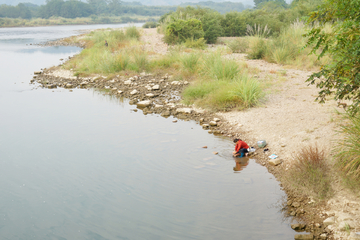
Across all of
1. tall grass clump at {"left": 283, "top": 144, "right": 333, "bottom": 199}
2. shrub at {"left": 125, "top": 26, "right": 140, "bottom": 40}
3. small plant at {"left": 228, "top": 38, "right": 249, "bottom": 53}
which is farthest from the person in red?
shrub at {"left": 125, "top": 26, "right": 140, "bottom": 40}

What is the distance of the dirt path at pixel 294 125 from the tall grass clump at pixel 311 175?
15 centimetres

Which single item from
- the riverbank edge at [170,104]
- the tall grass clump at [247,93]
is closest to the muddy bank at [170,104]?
the riverbank edge at [170,104]

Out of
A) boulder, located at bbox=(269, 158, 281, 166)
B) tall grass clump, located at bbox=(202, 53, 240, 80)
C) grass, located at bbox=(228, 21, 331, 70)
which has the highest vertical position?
grass, located at bbox=(228, 21, 331, 70)

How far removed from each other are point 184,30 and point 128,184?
13.5 meters

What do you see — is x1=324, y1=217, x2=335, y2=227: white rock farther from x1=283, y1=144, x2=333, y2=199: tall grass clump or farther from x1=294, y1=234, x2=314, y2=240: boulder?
x1=283, y1=144, x2=333, y2=199: tall grass clump

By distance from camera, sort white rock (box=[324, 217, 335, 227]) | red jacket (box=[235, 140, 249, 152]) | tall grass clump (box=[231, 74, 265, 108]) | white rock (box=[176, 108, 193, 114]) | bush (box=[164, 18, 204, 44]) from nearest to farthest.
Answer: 1. white rock (box=[324, 217, 335, 227])
2. red jacket (box=[235, 140, 249, 152])
3. tall grass clump (box=[231, 74, 265, 108])
4. white rock (box=[176, 108, 193, 114])
5. bush (box=[164, 18, 204, 44])

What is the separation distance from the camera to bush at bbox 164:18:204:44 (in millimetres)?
16438

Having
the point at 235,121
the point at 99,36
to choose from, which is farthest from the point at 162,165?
the point at 99,36

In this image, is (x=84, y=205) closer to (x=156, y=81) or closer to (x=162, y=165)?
(x=162, y=165)

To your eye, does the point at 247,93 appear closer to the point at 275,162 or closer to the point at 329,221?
the point at 275,162

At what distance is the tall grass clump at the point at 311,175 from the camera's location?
407 centimetres

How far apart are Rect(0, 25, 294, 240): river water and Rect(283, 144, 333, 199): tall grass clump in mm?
290

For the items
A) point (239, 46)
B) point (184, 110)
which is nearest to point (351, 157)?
point (184, 110)

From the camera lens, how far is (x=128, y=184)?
15.9 feet
